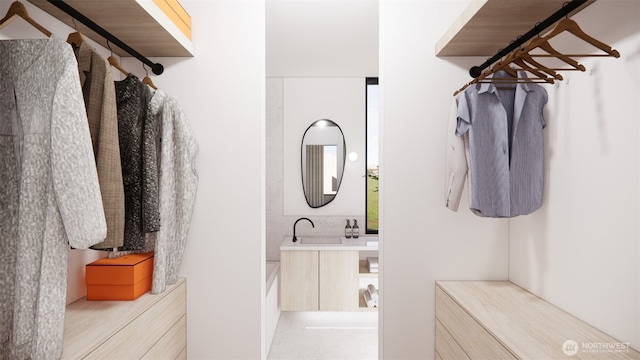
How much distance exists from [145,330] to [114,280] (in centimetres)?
27

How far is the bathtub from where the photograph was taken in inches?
105

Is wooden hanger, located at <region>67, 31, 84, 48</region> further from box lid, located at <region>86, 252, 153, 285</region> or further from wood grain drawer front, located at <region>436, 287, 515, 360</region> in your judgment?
wood grain drawer front, located at <region>436, 287, 515, 360</region>

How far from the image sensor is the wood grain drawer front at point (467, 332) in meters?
1.20

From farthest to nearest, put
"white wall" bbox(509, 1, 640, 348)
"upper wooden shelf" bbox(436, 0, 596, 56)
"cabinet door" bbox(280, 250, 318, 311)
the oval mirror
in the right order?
the oval mirror, "cabinet door" bbox(280, 250, 318, 311), "upper wooden shelf" bbox(436, 0, 596, 56), "white wall" bbox(509, 1, 640, 348)

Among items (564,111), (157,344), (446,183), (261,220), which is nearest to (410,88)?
(446,183)

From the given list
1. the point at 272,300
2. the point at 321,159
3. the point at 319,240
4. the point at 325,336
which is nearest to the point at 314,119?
the point at 321,159

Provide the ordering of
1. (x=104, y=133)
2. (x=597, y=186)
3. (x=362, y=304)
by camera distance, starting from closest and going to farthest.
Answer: (x=104, y=133)
(x=597, y=186)
(x=362, y=304)

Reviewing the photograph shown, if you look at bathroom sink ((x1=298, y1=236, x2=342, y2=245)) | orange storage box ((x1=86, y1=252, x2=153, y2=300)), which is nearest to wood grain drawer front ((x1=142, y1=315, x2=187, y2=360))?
orange storage box ((x1=86, y1=252, x2=153, y2=300))

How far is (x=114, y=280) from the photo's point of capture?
57.7 inches

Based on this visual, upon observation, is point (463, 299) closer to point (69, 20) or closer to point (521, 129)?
point (521, 129)

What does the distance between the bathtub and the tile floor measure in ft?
0.35

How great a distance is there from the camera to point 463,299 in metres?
1.56

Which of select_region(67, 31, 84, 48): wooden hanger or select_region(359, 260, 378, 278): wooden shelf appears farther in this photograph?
select_region(359, 260, 378, 278): wooden shelf

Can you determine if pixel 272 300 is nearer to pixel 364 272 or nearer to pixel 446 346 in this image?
pixel 364 272
